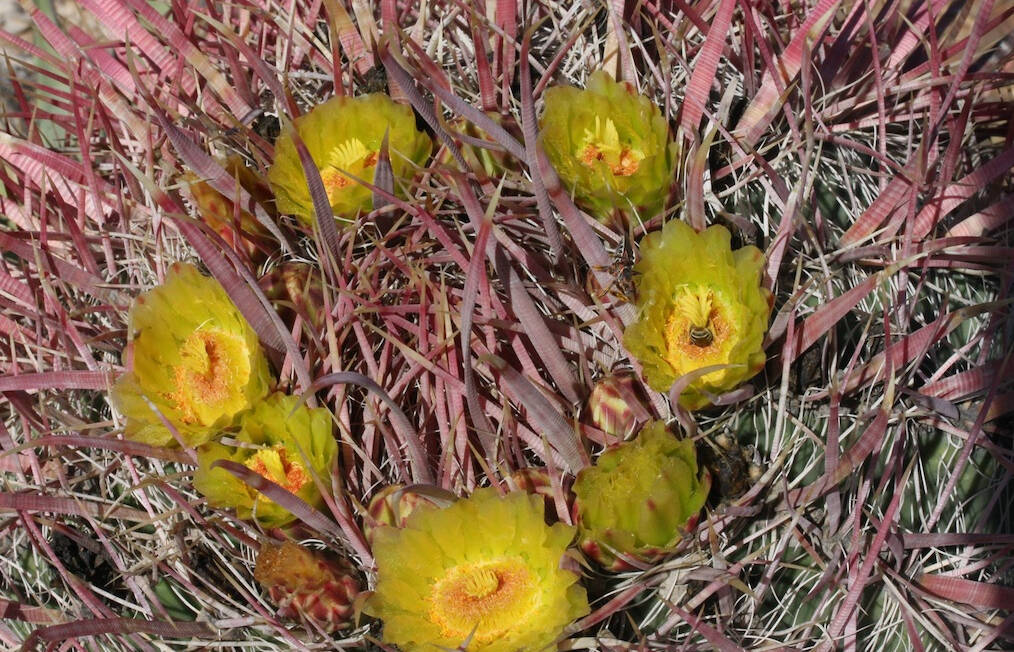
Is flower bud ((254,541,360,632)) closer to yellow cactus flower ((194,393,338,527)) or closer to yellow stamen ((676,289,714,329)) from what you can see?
yellow cactus flower ((194,393,338,527))

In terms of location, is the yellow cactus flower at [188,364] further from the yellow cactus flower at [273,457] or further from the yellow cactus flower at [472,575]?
the yellow cactus flower at [472,575]

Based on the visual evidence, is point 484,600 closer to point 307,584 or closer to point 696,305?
point 307,584

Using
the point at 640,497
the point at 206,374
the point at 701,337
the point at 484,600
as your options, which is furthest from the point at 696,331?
the point at 206,374

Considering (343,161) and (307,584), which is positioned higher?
(343,161)

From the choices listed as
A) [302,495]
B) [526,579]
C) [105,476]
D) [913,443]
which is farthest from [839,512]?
[105,476]

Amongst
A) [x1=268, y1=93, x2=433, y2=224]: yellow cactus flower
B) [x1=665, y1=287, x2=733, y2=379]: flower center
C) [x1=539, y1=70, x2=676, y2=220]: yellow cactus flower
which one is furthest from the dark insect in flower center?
[x1=268, y1=93, x2=433, y2=224]: yellow cactus flower

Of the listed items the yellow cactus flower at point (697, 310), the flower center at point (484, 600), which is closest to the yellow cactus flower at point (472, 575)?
the flower center at point (484, 600)

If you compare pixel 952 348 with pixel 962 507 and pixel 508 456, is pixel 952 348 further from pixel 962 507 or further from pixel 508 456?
pixel 508 456
